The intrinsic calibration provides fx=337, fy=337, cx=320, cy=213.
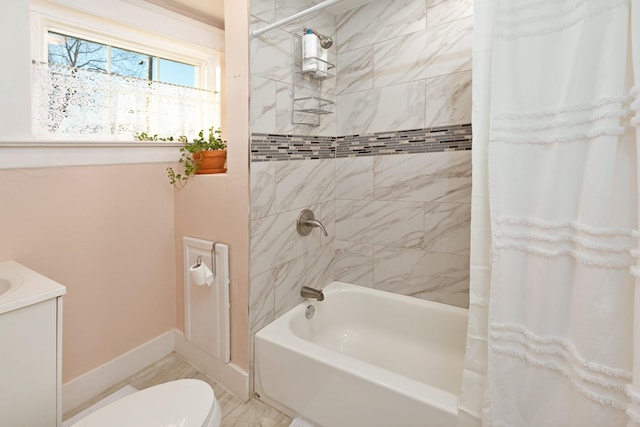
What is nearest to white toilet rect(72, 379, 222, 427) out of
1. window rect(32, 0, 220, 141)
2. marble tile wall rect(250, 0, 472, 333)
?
marble tile wall rect(250, 0, 472, 333)

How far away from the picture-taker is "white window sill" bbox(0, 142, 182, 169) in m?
1.56

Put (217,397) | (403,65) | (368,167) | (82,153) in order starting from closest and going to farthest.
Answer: (82,153) < (217,397) < (403,65) < (368,167)

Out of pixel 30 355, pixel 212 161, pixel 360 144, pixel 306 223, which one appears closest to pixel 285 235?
pixel 306 223

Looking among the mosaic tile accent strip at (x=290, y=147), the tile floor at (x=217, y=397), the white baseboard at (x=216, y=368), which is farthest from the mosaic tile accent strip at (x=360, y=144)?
the tile floor at (x=217, y=397)

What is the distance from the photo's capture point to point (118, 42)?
2021 millimetres

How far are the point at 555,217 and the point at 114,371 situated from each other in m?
2.36

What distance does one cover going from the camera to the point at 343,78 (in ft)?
7.85

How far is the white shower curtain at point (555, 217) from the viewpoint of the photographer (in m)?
0.99

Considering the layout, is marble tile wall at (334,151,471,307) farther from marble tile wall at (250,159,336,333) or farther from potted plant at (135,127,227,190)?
potted plant at (135,127,227,190)

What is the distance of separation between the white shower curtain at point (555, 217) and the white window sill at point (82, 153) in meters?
1.80

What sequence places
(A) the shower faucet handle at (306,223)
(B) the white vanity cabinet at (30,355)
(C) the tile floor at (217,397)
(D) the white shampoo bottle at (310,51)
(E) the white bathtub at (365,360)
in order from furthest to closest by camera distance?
1. (A) the shower faucet handle at (306,223)
2. (D) the white shampoo bottle at (310,51)
3. (C) the tile floor at (217,397)
4. (E) the white bathtub at (365,360)
5. (B) the white vanity cabinet at (30,355)

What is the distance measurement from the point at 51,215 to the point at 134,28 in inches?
47.5

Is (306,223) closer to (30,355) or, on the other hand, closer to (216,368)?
(216,368)

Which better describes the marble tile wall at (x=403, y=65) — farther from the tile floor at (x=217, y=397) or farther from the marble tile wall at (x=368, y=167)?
the tile floor at (x=217, y=397)
